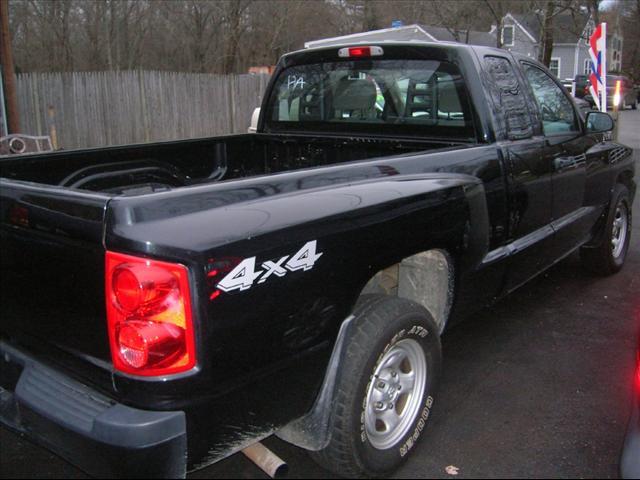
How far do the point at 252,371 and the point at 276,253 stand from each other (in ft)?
1.31

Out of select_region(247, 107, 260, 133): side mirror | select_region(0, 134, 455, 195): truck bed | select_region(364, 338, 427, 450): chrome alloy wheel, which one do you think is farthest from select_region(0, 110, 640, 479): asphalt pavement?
select_region(247, 107, 260, 133): side mirror

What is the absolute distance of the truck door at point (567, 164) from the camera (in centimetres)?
410

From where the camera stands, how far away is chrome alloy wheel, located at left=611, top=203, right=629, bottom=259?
5.36 meters

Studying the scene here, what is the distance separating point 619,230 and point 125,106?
33.2ft

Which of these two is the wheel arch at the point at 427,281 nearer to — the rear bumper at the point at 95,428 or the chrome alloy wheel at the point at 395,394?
the chrome alloy wheel at the point at 395,394

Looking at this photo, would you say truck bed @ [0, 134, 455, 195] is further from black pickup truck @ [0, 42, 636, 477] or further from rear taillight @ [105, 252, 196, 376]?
rear taillight @ [105, 252, 196, 376]

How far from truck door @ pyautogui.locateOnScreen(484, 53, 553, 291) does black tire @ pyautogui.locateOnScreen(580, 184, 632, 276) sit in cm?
143

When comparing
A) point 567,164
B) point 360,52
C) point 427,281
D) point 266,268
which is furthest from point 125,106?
point 266,268

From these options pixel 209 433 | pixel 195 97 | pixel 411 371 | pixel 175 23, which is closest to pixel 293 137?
pixel 411 371

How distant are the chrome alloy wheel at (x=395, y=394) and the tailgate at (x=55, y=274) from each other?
110cm

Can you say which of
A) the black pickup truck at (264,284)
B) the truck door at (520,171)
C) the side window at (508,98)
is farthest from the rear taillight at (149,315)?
the side window at (508,98)

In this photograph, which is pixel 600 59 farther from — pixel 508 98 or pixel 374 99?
pixel 374 99

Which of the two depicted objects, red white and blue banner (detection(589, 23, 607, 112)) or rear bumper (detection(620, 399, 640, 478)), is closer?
rear bumper (detection(620, 399, 640, 478))

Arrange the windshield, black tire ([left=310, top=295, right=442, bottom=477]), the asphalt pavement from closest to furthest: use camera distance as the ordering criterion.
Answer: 1. black tire ([left=310, top=295, right=442, bottom=477])
2. the asphalt pavement
3. the windshield
